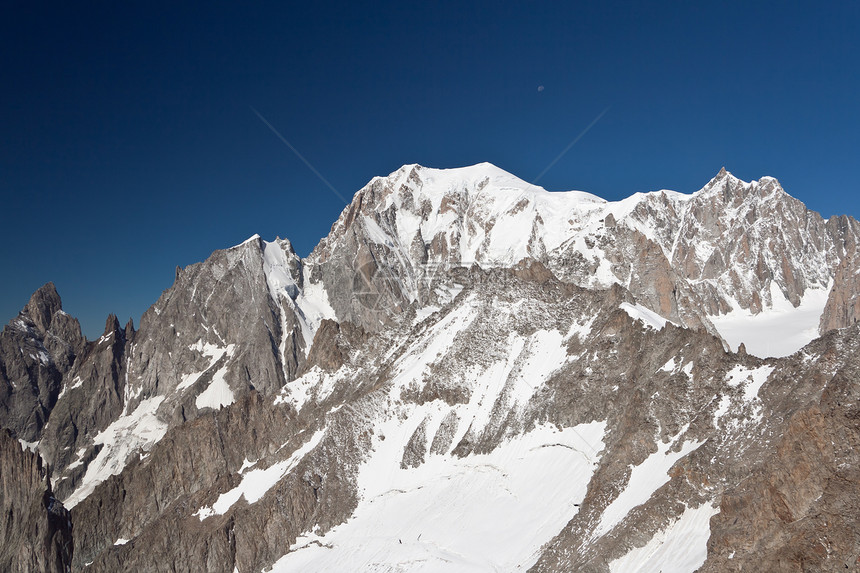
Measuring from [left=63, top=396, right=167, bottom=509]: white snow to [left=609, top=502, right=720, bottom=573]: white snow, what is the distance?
153641 millimetres

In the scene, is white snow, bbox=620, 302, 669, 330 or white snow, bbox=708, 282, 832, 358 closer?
white snow, bbox=620, 302, 669, 330

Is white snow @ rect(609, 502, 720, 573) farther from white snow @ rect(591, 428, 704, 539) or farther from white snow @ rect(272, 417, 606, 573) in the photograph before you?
white snow @ rect(272, 417, 606, 573)

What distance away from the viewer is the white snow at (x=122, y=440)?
547 ft

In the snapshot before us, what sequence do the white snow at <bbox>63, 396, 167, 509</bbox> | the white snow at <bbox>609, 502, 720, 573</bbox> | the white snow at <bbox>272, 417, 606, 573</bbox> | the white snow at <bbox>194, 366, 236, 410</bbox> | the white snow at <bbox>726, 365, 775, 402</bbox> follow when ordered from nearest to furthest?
the white snow at <bbox>609, 502, 720, 573</bbox>
the white snow at <bbox>726, 365, 775, 402</bbox>
the white snow at <bbox>272, 417, 606, 573</bbox>
the white snow at <bbox>63, 396, 167, 509</bbox>
the white snow at <bbox>194, 366, 236, 410</bbox>

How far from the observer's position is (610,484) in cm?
5384

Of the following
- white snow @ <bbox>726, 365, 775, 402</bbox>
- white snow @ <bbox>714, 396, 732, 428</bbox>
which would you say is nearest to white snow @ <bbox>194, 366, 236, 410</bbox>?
white snow @ <bbox>726, 365, 775, 402</bbox>

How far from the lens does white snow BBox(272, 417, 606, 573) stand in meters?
60.3

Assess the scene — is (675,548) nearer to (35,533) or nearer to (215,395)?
(35,533)

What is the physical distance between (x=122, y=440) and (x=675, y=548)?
572 feet

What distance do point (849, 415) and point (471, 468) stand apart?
144 ft

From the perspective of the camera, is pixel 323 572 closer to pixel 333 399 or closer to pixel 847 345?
pixel 333 399

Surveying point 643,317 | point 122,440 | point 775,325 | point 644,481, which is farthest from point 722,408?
point 122,440

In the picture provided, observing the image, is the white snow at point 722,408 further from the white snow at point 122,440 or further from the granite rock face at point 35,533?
the white snow at point 122,440

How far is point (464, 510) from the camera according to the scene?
68250mm
